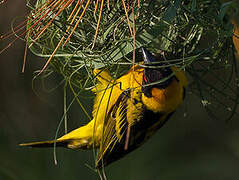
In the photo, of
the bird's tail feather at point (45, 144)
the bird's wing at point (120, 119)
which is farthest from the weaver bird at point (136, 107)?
the bird's tail feather at point (45, 144)

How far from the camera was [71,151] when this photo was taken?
112 inches

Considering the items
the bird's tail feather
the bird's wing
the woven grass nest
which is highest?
the woven grass nest

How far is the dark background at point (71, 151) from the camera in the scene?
286 cm

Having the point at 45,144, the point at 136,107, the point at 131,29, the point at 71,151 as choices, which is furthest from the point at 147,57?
the point at 71,151

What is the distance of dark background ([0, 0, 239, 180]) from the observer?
2.86 metres

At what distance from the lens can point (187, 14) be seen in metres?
1.35

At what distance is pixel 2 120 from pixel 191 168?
4.52 ft

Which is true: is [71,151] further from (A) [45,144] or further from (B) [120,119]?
(B) [120,119]

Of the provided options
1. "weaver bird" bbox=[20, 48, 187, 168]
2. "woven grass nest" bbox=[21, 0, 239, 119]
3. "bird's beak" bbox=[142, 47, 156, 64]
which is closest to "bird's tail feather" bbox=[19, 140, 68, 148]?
"weaver bird" bbox=[20, 48, 187, 168]

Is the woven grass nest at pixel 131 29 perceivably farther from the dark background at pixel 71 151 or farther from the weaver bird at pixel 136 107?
the dark background at pixel 71 151

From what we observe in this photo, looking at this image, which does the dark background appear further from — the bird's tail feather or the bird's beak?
the bird's beak

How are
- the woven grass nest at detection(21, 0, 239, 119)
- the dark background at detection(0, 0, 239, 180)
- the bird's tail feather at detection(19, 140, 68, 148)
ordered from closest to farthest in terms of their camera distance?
the woven grass nest at detection(21, 0, 239, 119), the bird's tail feather at detection(19, 140, 68, 148), the dark background at detection(0, 0, 239, 180)

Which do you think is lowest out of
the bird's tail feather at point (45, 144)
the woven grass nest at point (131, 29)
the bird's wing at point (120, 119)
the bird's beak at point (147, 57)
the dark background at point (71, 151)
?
the dark background at point (71, 151)

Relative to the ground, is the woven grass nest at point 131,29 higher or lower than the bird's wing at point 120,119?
higher
